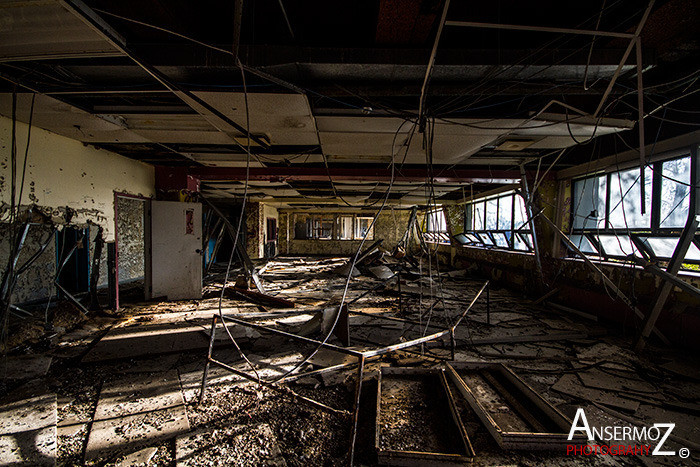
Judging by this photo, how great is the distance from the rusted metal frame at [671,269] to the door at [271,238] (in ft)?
38.8

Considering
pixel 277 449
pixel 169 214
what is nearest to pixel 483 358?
pixel 277 449

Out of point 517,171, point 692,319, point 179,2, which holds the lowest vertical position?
point 692,319

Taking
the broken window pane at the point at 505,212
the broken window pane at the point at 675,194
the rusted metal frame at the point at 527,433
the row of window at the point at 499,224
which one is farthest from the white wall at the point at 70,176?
the broken window pane at the point at 505,212

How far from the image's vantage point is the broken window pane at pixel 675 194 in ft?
10.7

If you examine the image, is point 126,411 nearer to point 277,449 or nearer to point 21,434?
point 21,434

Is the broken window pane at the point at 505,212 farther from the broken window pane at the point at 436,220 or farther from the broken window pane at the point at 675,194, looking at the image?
the broken window pane at the point at 675,194

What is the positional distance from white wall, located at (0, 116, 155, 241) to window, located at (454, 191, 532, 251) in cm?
779

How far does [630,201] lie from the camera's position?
12.9 ft

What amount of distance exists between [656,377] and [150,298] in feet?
22.8

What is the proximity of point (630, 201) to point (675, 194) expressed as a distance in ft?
1.85

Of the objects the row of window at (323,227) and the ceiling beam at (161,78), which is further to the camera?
the row of window at (323,227)

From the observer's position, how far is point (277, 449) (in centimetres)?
169

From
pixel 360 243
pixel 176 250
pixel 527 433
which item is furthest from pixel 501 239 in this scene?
pixel 176 250

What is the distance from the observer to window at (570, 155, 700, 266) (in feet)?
10.8
